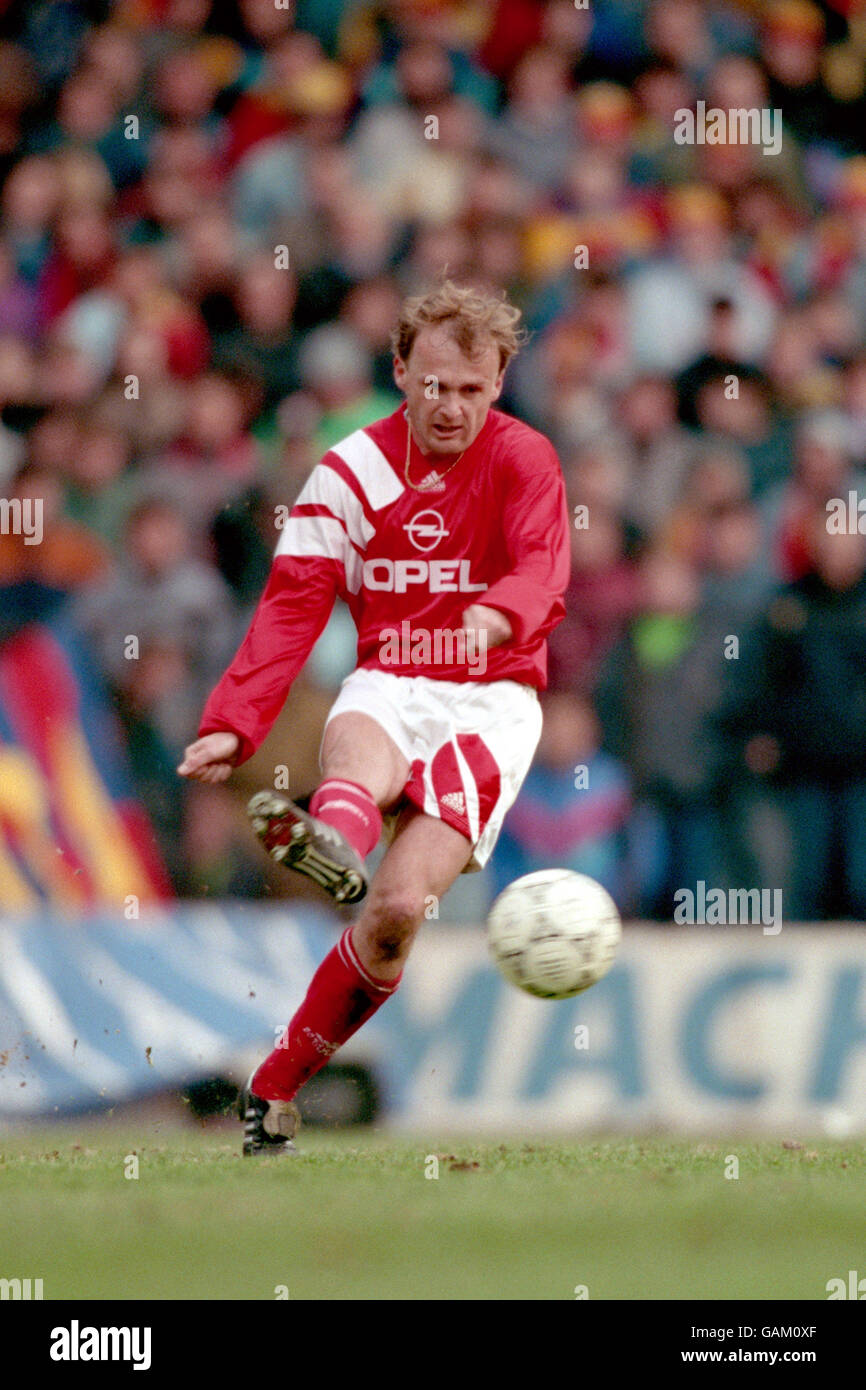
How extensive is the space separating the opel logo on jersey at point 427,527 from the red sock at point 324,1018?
1.22m

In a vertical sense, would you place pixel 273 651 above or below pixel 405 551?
below

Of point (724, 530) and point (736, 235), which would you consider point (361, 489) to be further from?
point (736, 235)

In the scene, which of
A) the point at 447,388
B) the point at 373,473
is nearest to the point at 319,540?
the point at 373,473

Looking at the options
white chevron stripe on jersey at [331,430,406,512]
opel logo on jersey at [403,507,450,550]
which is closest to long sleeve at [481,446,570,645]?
opel logo on jersey at [403,507,450,550]

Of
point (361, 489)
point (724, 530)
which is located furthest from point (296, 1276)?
point (724, 530)

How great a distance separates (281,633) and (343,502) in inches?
17.8

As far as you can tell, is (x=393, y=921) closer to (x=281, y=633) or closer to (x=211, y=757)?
(x=211, y=757)

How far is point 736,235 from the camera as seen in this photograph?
12180mm

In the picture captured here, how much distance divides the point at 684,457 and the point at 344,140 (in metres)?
3.28

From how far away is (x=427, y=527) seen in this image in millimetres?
6430

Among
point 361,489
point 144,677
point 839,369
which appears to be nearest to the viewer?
point 361,489

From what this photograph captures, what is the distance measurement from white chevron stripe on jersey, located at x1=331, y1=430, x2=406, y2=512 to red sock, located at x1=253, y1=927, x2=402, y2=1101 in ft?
4.36

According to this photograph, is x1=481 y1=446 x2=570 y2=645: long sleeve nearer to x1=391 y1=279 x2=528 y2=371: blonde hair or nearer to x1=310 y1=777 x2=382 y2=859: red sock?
x1=391 y1=279 x2=528 y2=371: blonde hair

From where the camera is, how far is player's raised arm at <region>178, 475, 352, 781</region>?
20.4 feet
